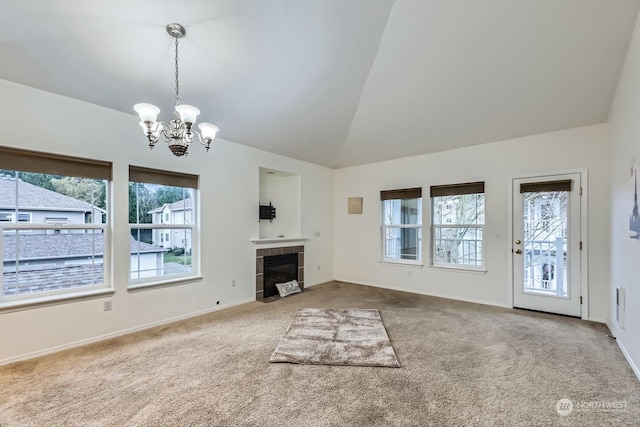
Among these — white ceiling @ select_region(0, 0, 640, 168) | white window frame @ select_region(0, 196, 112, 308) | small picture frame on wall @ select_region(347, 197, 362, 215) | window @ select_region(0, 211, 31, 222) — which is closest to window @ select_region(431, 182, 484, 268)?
white ceiling @ select_region(0, 0, 640, 168)

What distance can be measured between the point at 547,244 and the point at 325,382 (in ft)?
12.3

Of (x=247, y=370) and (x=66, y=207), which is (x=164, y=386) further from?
(x=66, y=207)

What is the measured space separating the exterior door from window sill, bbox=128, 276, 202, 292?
15.3 ft

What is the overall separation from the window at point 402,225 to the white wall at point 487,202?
0.49 feet

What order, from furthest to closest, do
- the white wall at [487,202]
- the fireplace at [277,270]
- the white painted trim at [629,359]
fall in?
the fireplace at [277,270]
the white wall at [487,202]
the white painted trim at [629,359]

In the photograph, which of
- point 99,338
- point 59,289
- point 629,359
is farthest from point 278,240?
point 629,359

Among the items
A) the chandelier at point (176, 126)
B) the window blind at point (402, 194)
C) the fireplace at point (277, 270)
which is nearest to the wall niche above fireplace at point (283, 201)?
the fireplace at point (277, 270)

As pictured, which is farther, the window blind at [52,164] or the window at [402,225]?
the window at [402,225]

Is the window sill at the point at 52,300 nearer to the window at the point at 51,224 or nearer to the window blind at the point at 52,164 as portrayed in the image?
the window at the point at 51,224

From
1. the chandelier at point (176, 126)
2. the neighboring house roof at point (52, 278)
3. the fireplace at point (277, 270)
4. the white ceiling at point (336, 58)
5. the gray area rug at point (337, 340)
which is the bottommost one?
the gray area rug at point (337, 340)

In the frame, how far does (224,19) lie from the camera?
2.53m

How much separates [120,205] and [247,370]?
2.38 meters

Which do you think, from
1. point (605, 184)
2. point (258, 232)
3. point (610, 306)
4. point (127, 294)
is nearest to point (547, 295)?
point (610, 306)

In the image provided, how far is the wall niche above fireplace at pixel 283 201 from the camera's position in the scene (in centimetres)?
557
